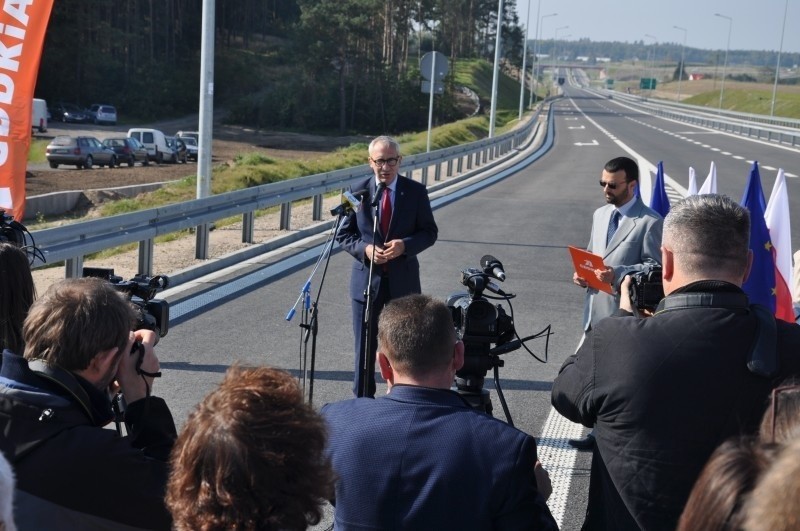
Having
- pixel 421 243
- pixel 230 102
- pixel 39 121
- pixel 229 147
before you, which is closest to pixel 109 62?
pixel 230 102

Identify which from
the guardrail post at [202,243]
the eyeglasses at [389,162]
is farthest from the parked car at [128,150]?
the eyeglasses at [389,162]

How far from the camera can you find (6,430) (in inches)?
112

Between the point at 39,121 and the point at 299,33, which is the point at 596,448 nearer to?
the point at 39,121

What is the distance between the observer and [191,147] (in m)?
55.2

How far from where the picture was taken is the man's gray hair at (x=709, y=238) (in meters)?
3.37

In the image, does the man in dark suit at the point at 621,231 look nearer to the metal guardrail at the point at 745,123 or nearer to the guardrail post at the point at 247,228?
the guardrail post at the point at 247,228

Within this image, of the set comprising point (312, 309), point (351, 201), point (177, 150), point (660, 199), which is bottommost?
point (177, 150)

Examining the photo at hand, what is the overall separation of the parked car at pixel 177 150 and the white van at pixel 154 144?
1.49 feet

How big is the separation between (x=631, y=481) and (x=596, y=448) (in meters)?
0.18

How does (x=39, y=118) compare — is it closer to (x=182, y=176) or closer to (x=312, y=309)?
(x=182, y=176)

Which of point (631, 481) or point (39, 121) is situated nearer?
point (631, 481)

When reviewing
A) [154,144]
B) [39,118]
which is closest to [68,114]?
[39,118]

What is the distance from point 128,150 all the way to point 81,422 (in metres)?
46.9

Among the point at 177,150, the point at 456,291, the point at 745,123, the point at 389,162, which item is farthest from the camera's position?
the point at 745,123
